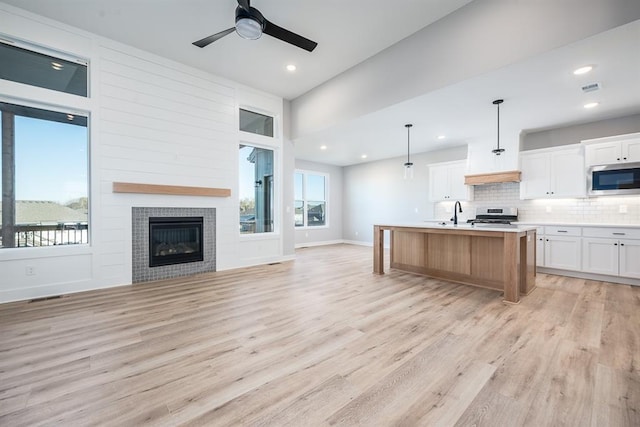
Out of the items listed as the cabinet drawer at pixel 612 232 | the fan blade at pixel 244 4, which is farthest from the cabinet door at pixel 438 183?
the fan blade at pixel 244 4

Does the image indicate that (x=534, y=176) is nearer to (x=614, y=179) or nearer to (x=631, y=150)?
(x=614, y=179)

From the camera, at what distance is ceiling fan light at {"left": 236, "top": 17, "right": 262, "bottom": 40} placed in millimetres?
2812

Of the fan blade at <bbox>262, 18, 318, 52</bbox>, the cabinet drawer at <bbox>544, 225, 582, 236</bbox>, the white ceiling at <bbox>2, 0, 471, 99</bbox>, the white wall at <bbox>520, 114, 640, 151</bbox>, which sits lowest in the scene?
the cabinet drawer at <bbox>544, 225, 582, 236</bbox>

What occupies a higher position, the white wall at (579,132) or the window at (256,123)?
the window at (256,123)

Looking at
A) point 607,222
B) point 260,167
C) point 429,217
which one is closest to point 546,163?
point 607,222

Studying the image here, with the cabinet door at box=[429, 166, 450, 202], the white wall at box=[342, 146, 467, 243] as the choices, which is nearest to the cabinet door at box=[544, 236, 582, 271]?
the cabinet door at box=[429, 166, 450, 202]

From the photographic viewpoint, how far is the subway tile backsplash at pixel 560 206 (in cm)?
468

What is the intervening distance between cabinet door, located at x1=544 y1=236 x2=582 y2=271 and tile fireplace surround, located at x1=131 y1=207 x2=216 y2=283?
20.2 ft

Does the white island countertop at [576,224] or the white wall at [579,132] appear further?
the white wall at [579,132]

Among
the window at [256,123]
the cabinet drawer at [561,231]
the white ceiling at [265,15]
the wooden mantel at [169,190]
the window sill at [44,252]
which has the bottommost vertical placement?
the window sill at [44,252]

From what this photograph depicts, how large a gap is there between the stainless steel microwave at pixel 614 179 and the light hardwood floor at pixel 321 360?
190cm

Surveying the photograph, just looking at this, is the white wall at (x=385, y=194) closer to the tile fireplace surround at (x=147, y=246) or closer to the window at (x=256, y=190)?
the window at (x=256, y=190)

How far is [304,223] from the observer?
899 cm

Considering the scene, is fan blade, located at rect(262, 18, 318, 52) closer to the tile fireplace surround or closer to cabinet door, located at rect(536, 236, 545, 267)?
the tile fireplace surround
